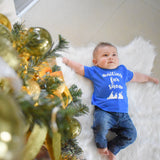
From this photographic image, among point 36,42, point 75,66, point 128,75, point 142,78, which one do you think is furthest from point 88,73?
point 36,42

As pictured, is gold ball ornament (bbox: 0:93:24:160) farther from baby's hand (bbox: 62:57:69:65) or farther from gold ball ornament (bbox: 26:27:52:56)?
baby's hand (bbox: 62:57:69:65)

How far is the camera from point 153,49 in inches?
51.7

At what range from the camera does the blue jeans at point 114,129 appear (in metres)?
0.93

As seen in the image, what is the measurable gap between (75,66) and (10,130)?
0.90 meters

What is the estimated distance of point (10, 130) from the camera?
157mm

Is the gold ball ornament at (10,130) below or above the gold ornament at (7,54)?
below

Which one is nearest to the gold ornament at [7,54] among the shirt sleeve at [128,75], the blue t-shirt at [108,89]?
the blue t-shirt at [108,89]

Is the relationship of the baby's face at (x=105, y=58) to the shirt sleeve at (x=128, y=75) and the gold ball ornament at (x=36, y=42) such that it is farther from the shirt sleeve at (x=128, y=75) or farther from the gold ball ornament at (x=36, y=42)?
the gold ball ornament at (x=36, y=42)

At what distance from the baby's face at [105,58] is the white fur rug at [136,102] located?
61mm

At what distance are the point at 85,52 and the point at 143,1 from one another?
29.6 inches

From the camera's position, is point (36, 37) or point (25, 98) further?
point (36, 37)

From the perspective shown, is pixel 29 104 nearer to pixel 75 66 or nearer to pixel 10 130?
pixel 10 130

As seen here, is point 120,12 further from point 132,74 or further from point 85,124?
point 85,124

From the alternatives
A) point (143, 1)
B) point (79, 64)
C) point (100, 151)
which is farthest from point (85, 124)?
point (143, 1)
